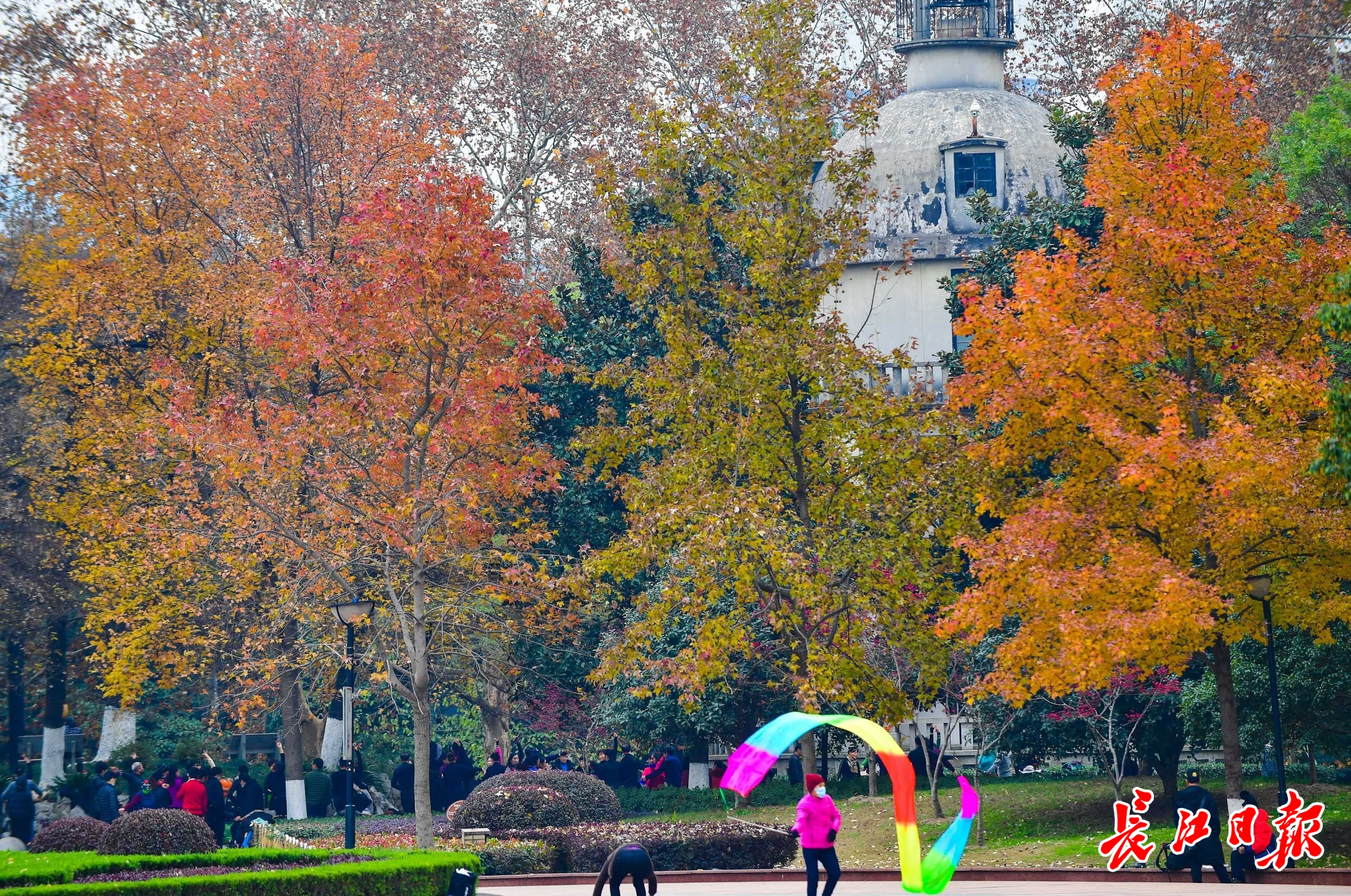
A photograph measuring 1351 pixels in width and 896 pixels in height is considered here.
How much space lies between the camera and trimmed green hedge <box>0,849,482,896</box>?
50.5 feet

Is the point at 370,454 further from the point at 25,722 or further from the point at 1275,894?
the point at 25,722

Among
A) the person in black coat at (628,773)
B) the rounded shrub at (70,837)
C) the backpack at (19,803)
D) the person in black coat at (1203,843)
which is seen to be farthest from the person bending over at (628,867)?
the person in black coat at (628,773)

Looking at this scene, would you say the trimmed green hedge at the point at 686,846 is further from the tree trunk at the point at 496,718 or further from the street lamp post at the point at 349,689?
the tree trunk at the point at 496,718

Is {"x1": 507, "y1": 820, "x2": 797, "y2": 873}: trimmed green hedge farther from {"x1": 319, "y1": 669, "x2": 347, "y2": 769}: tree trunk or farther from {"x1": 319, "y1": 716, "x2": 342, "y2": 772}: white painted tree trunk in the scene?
{"x1": 319, "y1": 716, "x2": 342, "y2": 772}: white painted tree trunk

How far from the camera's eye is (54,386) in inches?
1310

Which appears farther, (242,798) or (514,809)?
(242,798)

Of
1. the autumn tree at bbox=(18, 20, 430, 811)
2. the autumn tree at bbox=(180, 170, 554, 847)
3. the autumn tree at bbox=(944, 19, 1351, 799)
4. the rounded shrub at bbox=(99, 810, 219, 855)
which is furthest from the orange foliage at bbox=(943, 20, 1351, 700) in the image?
the autumn tree at bbox=(18, 20, 430, 811)

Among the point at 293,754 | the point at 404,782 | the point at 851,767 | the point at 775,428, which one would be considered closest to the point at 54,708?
the point at 293,754

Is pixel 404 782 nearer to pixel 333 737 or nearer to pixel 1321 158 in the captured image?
pixel 333 737

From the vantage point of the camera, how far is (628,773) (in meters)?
36.5

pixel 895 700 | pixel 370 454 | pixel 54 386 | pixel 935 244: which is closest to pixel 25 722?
pixel 54 386

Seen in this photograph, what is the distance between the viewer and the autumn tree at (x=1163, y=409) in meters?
21.3

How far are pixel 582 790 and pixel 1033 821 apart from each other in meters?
8.22

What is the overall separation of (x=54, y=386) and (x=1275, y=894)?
26.0 m
